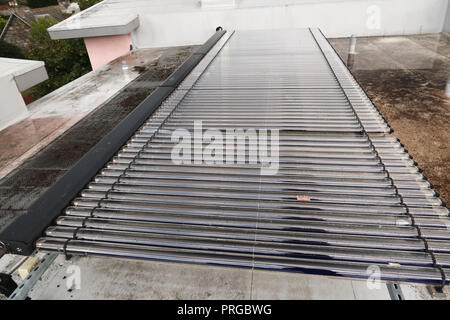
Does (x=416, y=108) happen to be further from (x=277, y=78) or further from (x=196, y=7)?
(x=196, y=7)

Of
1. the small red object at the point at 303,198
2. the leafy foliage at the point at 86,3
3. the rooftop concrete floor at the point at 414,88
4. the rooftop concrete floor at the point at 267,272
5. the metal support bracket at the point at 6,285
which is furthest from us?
the leafy foliage at the point at 86,3

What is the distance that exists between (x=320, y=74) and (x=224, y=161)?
11.0ft

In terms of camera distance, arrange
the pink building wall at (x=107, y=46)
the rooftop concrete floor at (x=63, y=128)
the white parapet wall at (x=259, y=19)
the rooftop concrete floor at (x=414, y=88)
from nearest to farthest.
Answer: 1. the rooftop concrete floor at (x=414, y=88)
2. the rooftop concrete floor at (x=63, y=128)
3. the white parapet wall at (x=259, y=19)
4. the pink building wall at (x=107, y=46)

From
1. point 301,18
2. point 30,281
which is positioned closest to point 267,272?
point 30,281

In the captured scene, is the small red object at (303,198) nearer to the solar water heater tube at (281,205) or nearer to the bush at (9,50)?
the solar water heater tube at (281,205)

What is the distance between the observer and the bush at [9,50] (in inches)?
1310

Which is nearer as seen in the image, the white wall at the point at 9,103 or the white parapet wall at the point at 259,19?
the white wall at the point at 9,103

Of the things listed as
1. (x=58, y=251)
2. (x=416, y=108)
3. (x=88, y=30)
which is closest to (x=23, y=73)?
(x=88, y=30)

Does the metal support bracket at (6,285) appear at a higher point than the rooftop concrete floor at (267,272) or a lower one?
higher

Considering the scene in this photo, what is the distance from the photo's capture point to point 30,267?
311cm

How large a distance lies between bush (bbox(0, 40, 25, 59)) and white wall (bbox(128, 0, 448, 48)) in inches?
1033
